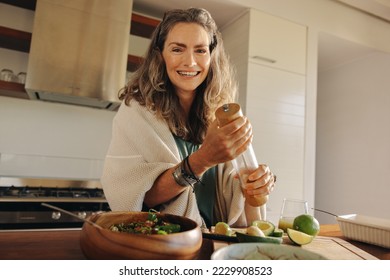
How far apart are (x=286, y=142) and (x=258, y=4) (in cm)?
88

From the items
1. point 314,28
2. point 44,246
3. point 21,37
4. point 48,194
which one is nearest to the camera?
point 44,246

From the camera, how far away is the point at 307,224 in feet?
1.91

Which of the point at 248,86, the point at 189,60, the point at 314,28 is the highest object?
the point at 314,28

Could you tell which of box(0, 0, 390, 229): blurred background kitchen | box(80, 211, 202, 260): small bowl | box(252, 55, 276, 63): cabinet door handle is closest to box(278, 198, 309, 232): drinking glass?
box(80, 211, 202, 260): small bowl

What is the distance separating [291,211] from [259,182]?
0.10m

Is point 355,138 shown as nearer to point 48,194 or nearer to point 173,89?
point 173,89

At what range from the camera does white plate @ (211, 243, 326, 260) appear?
38 centimetres

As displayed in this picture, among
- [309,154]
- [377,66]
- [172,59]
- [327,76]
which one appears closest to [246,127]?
[172,59]

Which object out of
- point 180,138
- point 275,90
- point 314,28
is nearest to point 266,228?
point 180,138

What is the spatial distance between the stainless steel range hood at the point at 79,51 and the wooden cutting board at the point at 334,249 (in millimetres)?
1329

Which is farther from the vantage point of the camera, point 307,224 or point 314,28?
point 314,28

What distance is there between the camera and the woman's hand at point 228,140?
1.83ft

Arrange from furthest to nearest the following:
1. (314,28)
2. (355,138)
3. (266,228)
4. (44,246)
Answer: (355,138) < (314,28) < (266,228) < (44,246)

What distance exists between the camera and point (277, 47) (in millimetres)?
1958
